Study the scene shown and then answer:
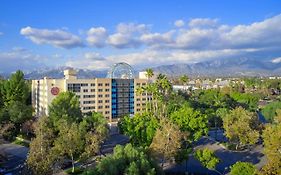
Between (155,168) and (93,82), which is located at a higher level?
(93,82)

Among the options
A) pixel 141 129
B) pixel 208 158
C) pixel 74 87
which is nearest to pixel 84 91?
pixel 74 87

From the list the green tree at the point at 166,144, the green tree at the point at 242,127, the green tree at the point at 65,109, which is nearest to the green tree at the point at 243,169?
the green tree at the point at 166,144

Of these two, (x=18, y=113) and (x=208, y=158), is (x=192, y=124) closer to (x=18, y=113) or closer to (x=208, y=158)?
(x=208, y=158)

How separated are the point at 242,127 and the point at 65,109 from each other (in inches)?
1201

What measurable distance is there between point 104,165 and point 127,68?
199 ft

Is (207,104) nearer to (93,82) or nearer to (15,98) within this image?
(93,82)

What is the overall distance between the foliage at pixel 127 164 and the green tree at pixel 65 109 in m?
25.3

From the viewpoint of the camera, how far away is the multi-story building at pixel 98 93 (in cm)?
7631

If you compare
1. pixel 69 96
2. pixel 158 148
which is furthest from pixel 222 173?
pixel 69 96

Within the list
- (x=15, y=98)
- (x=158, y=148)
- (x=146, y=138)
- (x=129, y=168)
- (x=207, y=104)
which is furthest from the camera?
(x=207, y=104)

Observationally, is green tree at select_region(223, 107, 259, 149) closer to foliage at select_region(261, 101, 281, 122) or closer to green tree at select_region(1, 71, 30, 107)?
foliage at select_region(261, 101, 281, 122)

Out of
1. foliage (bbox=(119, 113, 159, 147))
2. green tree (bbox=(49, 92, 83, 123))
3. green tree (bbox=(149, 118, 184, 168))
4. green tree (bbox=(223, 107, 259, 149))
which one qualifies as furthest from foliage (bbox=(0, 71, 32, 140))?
green tree (bbox=(223, 107, 259, 149))

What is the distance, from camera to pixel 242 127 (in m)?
50.4

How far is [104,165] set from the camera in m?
29.0
